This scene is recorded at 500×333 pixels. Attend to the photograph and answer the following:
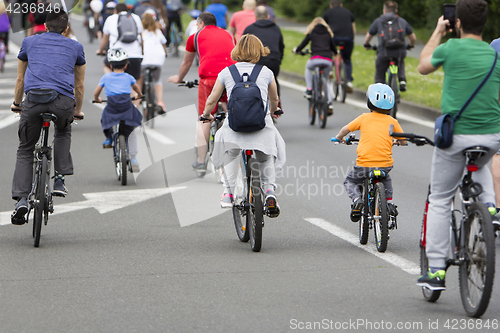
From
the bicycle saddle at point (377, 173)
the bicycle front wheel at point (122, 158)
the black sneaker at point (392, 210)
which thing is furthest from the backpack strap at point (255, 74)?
the bicycle front wheel at point (122, 158)

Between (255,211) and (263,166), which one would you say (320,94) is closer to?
(263,166)

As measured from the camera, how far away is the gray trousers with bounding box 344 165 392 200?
7.14 metres

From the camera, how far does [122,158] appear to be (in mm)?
10312

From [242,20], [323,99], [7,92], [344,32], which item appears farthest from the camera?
[7,92]

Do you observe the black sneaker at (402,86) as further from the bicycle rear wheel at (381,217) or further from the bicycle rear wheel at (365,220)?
the bicycle rear wheel at (381,217)

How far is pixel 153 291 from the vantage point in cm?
601

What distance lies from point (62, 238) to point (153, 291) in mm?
2070

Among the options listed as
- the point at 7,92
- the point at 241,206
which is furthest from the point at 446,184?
the point at 7,92

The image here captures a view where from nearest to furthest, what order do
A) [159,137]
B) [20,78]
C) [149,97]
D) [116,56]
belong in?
[20,78]
[116,56]
[159,137]
[149,97]

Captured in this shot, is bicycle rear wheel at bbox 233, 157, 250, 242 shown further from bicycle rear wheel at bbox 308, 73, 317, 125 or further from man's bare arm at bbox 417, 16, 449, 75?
bicycle rear wheel at bbox 308, 73, 317, 125

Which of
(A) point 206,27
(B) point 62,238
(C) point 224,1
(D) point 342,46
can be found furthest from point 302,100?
(C) point 224,1

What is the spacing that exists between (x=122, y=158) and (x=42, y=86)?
296 centimetres

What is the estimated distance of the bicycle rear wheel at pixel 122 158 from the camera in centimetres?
1033

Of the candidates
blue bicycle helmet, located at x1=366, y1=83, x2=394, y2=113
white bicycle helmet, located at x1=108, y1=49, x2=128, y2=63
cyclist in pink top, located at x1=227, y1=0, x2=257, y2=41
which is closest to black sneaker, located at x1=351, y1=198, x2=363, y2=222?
blue bicycle helmet, located at x1=366, y1=83, x2=394, y2=113
